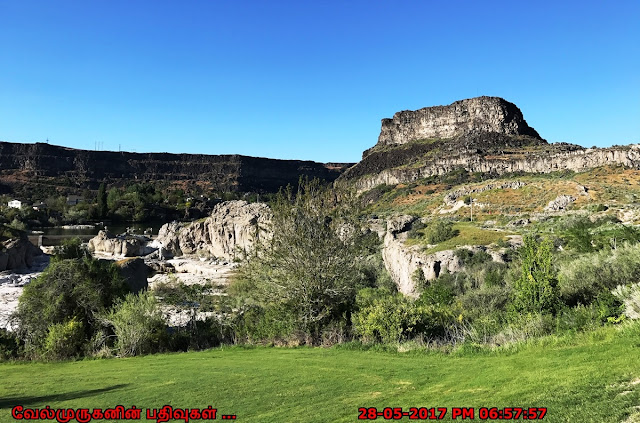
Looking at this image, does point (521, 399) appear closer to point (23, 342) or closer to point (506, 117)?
point (23, 342)

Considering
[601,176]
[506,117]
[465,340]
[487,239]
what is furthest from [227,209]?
[506,117]

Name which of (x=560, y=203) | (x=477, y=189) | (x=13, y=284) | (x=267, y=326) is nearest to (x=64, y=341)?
(x=267, y=326)

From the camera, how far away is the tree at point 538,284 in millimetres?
12867

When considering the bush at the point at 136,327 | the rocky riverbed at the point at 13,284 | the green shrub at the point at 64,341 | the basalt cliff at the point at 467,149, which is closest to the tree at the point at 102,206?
the rocky riverbed at the point at 13,284

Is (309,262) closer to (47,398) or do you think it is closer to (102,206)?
(47,398)

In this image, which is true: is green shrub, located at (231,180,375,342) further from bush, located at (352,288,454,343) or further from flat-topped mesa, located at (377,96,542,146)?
flat-topped mesa, located at (377,96,542,146)

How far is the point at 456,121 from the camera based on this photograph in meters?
146

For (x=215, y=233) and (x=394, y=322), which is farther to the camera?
(x=215, y=233)

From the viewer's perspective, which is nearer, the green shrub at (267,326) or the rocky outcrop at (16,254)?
the green shrub at (267,326)

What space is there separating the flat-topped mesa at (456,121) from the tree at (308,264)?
13406cm

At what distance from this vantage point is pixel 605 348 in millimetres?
7723

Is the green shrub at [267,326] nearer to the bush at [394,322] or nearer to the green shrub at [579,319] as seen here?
the bush at [394,322]

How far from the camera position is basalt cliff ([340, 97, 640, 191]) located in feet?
294
